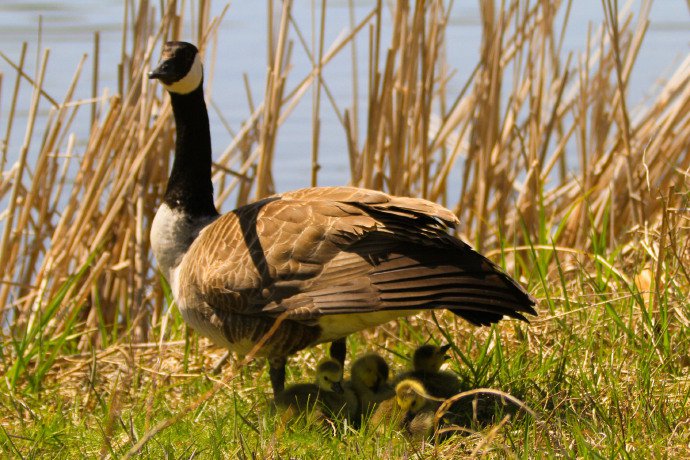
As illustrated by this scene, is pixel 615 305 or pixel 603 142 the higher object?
pixel 603 142

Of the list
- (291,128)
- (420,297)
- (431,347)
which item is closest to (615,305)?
(431,347)

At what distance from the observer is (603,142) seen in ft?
17.7

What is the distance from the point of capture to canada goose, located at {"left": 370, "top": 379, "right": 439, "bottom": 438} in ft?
10.6

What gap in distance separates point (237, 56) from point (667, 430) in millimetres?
9471

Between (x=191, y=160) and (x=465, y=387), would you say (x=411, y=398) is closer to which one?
(x=465, y=387)

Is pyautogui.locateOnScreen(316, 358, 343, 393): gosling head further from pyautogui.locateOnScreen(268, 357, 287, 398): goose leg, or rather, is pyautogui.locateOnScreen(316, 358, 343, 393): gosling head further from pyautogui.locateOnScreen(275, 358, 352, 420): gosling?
pyautogui.locateOnScreen(268, 357, 287, 398): goose leg

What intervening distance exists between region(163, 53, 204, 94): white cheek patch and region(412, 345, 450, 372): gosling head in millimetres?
1604

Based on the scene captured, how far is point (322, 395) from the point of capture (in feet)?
11.8

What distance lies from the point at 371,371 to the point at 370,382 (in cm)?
4

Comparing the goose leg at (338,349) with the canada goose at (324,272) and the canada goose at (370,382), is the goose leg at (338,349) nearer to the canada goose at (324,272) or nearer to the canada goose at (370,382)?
the canada goose at (324,272)

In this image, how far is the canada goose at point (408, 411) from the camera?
3.24 metres

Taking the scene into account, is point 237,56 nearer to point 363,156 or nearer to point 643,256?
point 363,156

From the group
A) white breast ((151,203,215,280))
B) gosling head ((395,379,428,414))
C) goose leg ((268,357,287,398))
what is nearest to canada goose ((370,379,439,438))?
gosling head ((395,379,428,414))

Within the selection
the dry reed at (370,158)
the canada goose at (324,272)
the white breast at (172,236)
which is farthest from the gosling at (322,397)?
the dry reed at (370,158)
